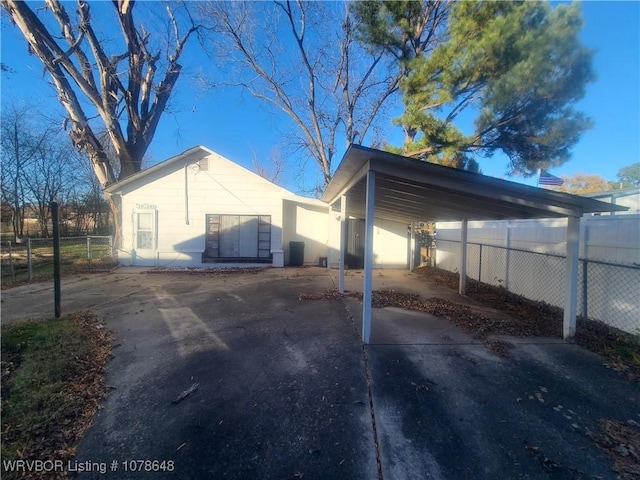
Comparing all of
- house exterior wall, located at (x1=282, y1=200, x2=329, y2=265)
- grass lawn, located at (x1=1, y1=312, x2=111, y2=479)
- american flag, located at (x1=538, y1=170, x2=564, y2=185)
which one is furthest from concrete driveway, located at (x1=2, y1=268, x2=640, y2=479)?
house exterior wall, located at (x1=282, y1=200, x2=329, y2=265)

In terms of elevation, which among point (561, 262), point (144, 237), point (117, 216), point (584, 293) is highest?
point (117, 216)

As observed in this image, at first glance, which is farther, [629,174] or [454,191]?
[629,174]

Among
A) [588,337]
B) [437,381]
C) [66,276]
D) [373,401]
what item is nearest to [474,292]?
[588,337]

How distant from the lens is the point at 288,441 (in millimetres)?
2338

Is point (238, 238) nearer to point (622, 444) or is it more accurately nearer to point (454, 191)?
point (454, 191)

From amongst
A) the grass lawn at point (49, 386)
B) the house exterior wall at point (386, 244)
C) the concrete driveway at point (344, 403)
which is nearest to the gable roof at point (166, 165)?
the house exterior wall at point (386, 244)

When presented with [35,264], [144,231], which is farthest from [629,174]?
[35,264]

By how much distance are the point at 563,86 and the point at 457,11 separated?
13.0ft

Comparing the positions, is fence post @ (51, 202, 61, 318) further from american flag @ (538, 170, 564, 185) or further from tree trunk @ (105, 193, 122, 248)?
american flag @ (538, 170, 564, 185)

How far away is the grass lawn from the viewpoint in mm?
2268

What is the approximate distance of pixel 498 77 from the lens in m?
8.81

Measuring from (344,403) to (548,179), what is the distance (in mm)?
9576

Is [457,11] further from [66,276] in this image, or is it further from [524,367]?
[66,276]

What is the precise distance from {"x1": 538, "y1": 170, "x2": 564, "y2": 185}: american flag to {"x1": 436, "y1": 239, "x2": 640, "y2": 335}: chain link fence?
279 cm
